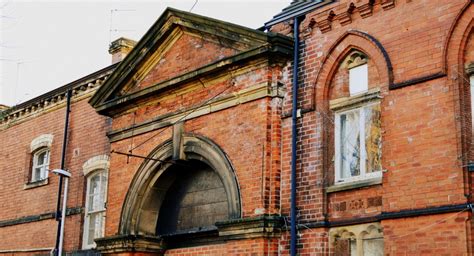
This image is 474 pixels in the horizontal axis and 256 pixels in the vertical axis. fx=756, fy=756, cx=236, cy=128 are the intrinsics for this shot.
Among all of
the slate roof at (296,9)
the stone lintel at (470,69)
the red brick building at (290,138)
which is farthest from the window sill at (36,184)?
the stone lintel at (470,69)

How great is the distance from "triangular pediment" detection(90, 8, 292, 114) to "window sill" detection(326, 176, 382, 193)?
2.98 metres

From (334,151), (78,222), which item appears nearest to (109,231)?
(78,222)

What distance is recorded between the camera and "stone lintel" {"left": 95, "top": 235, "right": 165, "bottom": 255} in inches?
677

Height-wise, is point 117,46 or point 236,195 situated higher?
point 117,46

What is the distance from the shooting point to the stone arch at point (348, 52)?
13.1 m

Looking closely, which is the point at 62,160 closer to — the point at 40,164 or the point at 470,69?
the point at 40,164

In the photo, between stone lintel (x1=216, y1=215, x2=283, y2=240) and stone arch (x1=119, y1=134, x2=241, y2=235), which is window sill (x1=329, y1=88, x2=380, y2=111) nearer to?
stone lintel (x1=216, y1=215, x2=283, y2=240)

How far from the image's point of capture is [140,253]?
17266 millimetres

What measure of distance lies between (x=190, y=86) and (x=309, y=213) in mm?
4489

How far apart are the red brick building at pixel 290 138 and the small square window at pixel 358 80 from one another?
0.03 metres

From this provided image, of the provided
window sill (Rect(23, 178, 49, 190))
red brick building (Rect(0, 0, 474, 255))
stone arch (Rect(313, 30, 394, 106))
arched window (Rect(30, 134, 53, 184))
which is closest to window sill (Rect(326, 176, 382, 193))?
red brick building (Rect(0, 0, 474, 255))

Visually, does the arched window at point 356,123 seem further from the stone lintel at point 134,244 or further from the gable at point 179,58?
the stone lintel at point 134,244

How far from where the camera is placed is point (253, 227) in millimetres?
14164

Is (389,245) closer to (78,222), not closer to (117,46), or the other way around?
(78,222)
